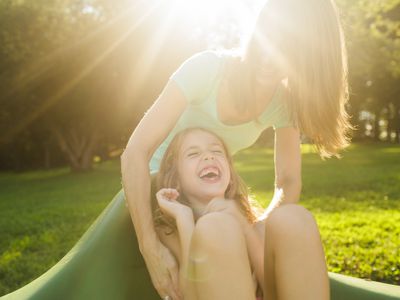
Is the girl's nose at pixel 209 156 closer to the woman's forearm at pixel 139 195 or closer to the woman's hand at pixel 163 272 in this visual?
the woman's forearm at pixel 139 195

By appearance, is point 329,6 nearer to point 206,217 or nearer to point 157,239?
point 206,217

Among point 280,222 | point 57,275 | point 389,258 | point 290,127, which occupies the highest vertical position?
point 290,127

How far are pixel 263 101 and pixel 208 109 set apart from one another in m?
0.24

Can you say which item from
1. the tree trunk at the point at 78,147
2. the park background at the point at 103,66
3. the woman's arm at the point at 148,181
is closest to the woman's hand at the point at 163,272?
the woman's arm at the point at 148,181

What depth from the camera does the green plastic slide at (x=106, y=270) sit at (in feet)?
6.86

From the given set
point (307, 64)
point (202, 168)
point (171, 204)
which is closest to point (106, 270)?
point (171, 204)

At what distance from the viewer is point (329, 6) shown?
2084mm

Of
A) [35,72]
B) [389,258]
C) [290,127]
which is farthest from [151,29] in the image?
[290,127]

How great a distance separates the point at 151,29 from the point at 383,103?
17.4 meters

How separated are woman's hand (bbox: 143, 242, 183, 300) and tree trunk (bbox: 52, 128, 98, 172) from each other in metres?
13.9

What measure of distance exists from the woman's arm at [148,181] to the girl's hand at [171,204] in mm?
50

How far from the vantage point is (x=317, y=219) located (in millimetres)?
5684

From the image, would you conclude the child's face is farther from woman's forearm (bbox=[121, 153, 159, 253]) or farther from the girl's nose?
woman's forearm (bbox=[121, 153, 159, 253])

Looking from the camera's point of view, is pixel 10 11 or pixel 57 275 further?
pixel 10 11
